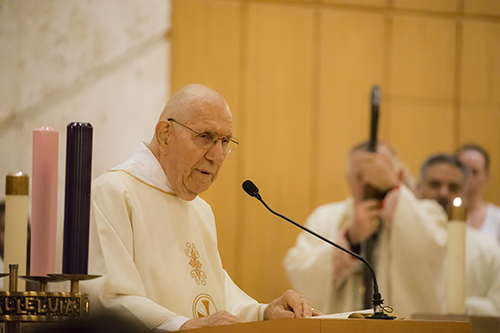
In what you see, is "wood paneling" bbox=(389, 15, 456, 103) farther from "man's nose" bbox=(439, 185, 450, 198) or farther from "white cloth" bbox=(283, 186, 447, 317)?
"white cloth" bbox=(283, 186, 447, 317)

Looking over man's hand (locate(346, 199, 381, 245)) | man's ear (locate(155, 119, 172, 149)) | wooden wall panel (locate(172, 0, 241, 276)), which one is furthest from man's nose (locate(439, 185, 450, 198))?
man's ear (locate(155, 119, 172, 149))

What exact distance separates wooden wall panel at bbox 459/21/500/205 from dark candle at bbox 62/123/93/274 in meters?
4.95

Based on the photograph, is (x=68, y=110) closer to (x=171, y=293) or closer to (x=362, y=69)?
(x=362, y=69)

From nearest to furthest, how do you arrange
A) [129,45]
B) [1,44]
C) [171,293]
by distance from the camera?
1. [171,293]
2. [1,44]
3. [129,45]

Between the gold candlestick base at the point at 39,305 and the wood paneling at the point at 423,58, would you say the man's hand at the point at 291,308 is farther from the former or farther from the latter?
the wood paneling at the point at 423,58

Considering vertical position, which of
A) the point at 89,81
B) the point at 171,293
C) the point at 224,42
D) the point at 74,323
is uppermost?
the point at 224,42

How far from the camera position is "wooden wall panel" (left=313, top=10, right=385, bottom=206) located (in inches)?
233

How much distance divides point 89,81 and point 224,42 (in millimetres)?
1226

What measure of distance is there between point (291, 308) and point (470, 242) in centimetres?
354

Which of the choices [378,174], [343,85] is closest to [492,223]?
[378,174]

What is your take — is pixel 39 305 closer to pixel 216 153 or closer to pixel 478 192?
pixel 216 153

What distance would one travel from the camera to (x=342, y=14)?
6.10 meters

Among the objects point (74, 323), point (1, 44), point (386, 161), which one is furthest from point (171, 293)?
point (1, 44)

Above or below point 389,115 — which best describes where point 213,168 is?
below
